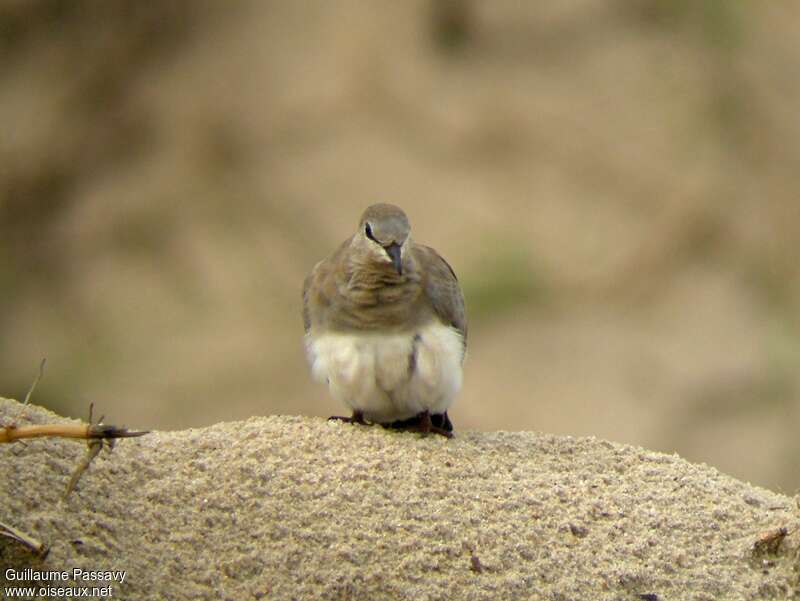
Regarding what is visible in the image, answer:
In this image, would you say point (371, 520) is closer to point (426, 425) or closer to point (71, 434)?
point (426, 425)

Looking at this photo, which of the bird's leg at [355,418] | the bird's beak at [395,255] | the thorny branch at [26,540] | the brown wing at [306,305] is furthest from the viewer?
the brown wing at [306,305]

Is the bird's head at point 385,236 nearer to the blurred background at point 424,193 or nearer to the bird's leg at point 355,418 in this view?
the bird's leg at point 355,418

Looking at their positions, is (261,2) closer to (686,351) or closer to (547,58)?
(547,58)

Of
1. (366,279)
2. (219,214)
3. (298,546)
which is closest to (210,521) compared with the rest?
(298,546)

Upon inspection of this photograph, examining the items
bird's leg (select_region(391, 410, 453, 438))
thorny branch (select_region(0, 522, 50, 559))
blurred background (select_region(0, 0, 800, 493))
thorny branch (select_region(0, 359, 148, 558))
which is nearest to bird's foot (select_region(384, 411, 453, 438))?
bird's leg (select_region(391, 410, 453, 438))

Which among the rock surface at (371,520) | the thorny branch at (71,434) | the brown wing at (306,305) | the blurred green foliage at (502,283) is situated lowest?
the thorny branch at (71,434)

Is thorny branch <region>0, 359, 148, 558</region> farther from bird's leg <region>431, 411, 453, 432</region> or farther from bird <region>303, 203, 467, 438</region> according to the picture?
bird's leg <region>431, 411, 453, 432</region>

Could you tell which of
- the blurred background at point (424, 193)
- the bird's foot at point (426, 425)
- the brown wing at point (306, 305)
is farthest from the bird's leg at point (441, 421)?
the blurred background at point (424, 193)
